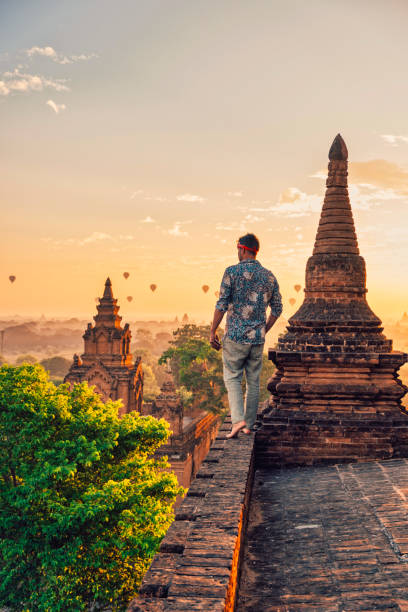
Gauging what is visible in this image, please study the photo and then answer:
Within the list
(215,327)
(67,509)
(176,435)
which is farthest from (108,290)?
(215,327)

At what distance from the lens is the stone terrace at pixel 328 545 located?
3.80 m

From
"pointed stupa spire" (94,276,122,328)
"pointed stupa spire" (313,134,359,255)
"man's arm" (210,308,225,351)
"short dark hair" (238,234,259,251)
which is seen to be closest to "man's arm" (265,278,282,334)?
"short dark hair" (238,234,259,251)

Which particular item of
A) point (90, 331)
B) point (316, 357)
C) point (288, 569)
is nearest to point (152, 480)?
point (316, 357)

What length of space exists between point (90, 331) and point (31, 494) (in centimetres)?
2827

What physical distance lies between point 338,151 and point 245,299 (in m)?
5.19

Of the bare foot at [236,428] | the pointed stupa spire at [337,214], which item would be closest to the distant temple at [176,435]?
the pointed stupa spire at [337,214]

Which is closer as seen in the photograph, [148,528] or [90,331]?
[148,528]

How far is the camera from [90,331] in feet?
136

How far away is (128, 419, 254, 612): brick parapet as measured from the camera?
3143 millimetres

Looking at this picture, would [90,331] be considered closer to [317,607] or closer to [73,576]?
[73,576]

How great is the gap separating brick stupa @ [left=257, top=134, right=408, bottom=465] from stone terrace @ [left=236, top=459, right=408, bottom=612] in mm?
982

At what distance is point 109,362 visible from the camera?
4059 centimetres

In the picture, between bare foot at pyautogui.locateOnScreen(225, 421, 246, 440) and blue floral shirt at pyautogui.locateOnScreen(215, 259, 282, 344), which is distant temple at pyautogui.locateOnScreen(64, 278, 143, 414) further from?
blue floral shirt at pyautogui.locateOnScreen(215, 259, 282, 344)

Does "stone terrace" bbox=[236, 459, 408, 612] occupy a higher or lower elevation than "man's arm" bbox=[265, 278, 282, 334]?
lower
